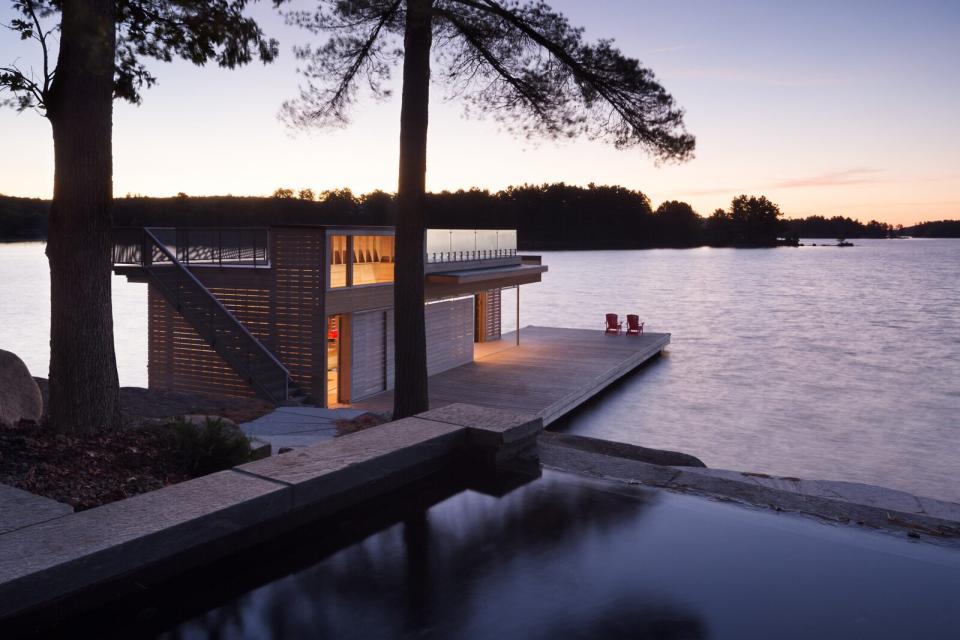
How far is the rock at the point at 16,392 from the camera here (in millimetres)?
7344

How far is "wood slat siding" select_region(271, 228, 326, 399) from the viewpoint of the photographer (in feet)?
54.7

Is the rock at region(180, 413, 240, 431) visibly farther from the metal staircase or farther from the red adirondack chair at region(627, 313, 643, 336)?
the red adirondack chair at region(627, 313, 643, 336)

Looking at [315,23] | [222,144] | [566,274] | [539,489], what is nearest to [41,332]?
[315,23]

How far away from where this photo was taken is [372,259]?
19.4m

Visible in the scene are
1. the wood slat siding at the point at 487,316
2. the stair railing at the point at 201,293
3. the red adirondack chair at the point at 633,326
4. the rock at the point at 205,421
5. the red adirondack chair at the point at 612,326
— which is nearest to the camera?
the rock at the point at 205,421

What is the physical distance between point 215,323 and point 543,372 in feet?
31.1

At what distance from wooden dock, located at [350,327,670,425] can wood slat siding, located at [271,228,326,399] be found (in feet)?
4.60

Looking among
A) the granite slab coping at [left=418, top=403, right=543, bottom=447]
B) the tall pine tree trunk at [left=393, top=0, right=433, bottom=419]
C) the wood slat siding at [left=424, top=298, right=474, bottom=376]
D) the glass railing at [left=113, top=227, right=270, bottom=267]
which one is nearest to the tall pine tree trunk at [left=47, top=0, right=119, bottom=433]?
the granite slab coping at [left=418, top=403, right=543, bottom=447]

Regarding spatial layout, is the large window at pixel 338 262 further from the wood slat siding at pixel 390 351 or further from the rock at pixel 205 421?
the rock at pixel 205 421

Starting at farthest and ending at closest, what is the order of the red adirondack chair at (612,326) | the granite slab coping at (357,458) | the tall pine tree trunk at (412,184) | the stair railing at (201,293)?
1. the red adirondack chair at (612,326)
2. the stair railing at (201,293)
3. the tall pine tree trunk at (412,184)
4. the granite slab coping at (357,458)

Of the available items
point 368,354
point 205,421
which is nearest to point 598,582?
point 205,421

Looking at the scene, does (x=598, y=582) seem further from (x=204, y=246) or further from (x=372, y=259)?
(x=204, y=246)

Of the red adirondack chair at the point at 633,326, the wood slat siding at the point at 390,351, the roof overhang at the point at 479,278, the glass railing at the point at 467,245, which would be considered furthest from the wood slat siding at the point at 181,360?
the red adirondack chair at the point at 633,326

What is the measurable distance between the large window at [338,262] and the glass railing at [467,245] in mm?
3442
